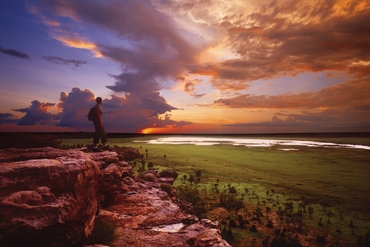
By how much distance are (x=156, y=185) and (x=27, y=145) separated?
44.1ft

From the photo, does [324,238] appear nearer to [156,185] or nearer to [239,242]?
[239,242]

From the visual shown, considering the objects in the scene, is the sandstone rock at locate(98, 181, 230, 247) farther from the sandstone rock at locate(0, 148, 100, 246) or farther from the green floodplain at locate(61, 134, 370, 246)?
the green floodplain at locate(61, 134, 370, 246)

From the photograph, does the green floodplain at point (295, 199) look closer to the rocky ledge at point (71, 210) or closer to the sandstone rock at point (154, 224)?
the sandstone rock at point (154, 224)

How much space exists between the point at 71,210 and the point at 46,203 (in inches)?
26.0

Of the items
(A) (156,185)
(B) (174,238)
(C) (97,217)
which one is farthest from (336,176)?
(C) (97,217)

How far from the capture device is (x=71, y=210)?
5703 millimetres

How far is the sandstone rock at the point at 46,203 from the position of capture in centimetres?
471

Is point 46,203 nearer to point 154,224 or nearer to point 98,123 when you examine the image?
point 154,224

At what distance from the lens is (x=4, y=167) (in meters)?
5.83

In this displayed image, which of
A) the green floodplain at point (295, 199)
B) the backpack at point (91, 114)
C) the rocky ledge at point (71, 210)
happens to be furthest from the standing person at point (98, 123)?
the green floodplain at point (295, 199)

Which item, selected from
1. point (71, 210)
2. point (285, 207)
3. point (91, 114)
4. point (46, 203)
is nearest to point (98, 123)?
point (91, 114)

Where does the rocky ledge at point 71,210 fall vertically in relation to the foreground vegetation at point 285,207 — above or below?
above

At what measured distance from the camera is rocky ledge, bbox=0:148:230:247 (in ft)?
15.9

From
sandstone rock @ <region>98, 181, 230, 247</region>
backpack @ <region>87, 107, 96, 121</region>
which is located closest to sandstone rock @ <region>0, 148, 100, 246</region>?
sandstone rock @ <region>98, 181, 230, 247</region>
